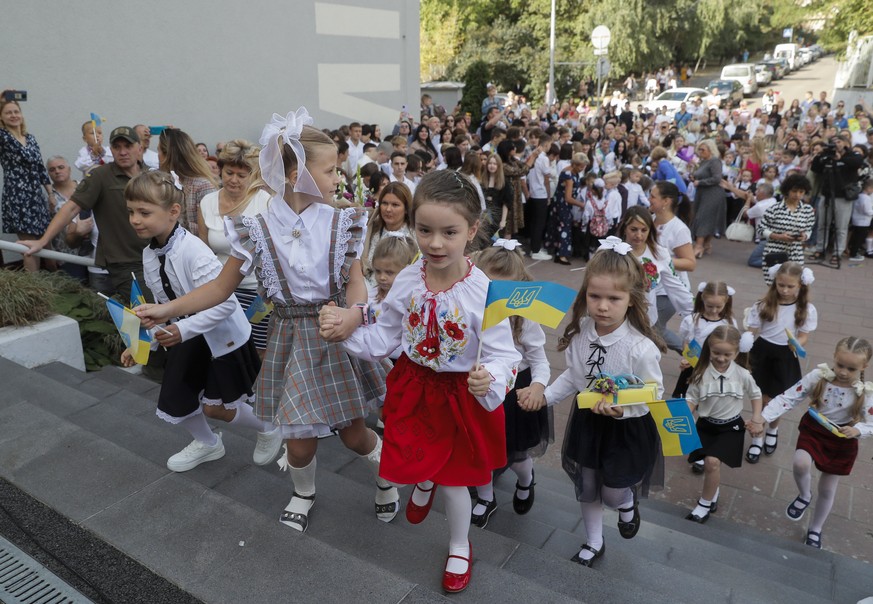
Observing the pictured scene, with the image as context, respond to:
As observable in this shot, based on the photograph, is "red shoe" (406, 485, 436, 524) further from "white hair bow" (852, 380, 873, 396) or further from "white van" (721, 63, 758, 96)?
"white van" (721, 63, 758, 96)

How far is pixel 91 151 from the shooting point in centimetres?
816

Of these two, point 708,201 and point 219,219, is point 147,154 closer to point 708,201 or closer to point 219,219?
point 219,219

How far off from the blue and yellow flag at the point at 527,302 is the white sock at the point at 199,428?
6.03 ft

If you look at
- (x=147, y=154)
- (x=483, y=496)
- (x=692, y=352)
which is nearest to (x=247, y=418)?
(x=483, y=496)

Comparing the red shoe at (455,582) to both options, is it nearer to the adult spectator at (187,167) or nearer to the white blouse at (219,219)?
the white blouse at (219,219)

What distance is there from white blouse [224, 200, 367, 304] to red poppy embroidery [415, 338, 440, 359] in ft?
1.79

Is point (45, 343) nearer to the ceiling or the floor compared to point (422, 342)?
nearer to the floor

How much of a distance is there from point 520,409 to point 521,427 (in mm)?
94

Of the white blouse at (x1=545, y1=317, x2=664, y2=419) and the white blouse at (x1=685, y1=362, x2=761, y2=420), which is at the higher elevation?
the white blouse at (x1=545, y1=317, x2=664, y2=419)

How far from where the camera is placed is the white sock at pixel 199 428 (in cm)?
353

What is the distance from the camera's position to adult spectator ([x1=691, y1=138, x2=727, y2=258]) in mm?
11586

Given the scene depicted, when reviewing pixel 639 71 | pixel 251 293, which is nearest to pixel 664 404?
pixel 251 293

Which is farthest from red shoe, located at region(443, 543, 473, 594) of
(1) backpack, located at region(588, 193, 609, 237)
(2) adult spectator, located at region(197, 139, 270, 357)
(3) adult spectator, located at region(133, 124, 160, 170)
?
(1) backpack, located at region(588, 193, 609, 237)

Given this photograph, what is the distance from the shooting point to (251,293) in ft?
14.7
